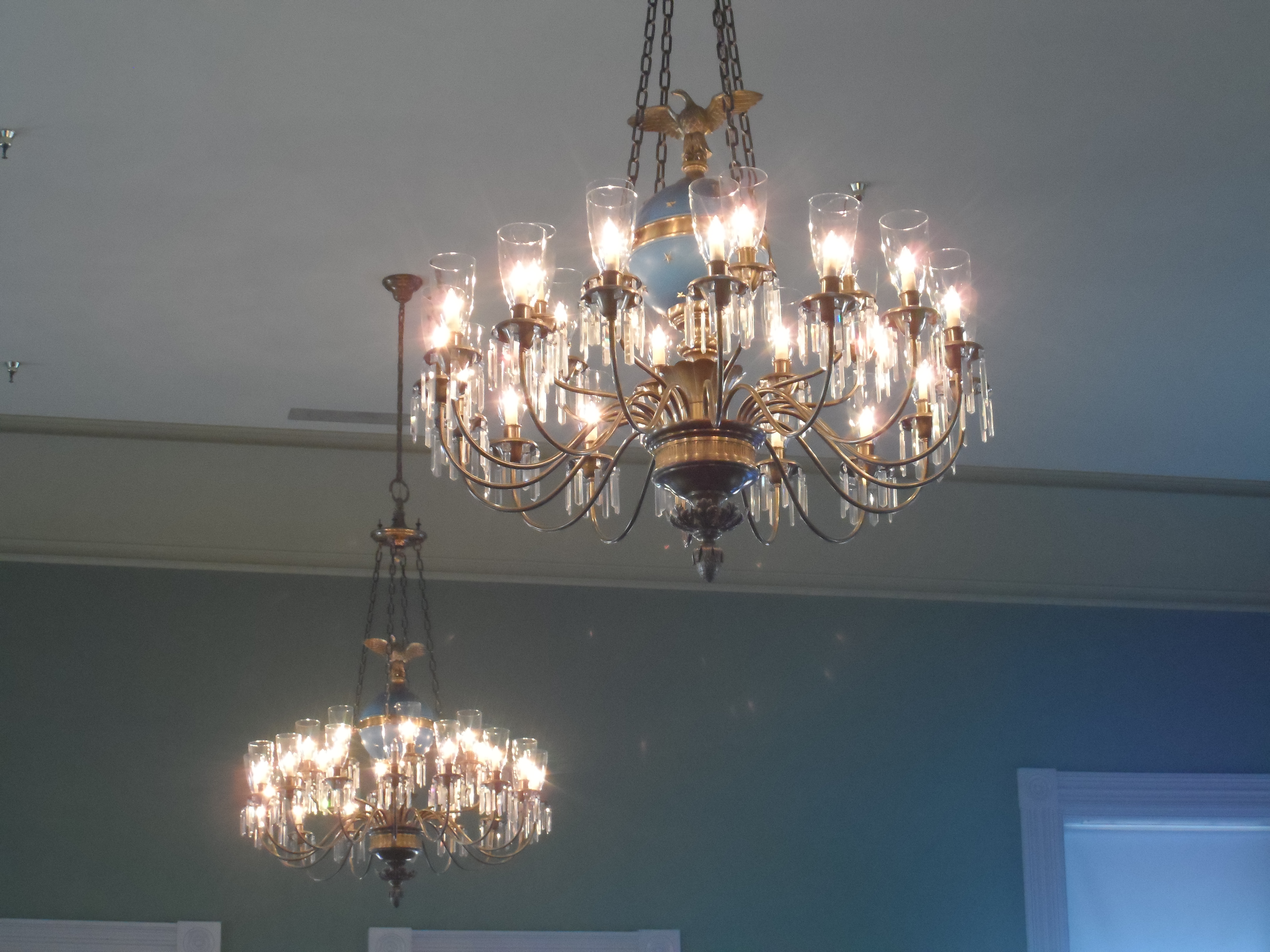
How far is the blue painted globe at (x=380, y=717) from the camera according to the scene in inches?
166

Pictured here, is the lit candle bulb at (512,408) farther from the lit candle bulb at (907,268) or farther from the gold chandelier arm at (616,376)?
the lit candle bulb at (907,268)

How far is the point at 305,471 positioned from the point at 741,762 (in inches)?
91.2

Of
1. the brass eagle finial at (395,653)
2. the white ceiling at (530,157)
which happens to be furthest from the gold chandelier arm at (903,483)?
the brass eagle finial at (395,653)

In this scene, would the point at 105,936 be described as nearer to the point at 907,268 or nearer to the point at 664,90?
the point at 664,90

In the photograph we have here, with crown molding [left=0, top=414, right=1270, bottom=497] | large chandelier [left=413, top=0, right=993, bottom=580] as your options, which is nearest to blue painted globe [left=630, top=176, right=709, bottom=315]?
large chandelier [left=413, top=0, right=993, bottom=580]

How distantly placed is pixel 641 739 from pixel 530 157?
2.97m

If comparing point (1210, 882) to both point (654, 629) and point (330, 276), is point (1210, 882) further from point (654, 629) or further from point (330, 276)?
point (330, 276)

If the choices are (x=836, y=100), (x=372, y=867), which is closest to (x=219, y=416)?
(x=372, y=867)

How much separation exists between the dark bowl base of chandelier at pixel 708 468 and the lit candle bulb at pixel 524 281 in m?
0.34

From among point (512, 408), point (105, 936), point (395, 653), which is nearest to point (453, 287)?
point (512, 408)

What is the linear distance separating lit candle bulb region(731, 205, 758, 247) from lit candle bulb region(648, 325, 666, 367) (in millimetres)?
586

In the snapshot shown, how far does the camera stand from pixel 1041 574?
21.4 ft

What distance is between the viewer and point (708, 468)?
8.06 ft

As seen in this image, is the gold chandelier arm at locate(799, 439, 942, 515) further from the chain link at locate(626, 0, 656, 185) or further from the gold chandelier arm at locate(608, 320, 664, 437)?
the chain link at locate(626, 0, 656, 185)
